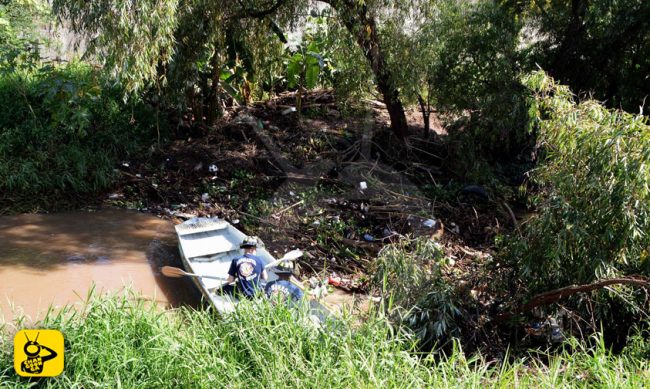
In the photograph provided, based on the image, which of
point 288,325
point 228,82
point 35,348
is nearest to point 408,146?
point 228,82

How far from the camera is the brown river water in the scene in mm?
6941

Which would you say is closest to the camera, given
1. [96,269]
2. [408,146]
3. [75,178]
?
[96,269]

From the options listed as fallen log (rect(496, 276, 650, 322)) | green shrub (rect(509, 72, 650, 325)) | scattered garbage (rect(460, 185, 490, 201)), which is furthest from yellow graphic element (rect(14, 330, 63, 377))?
scattered garbage (rect(460, 185, 490, 201))

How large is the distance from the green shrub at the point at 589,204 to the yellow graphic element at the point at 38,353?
13.0ft

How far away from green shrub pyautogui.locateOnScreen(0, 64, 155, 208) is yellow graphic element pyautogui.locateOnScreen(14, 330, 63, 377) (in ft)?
17.2

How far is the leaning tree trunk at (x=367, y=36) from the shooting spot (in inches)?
383

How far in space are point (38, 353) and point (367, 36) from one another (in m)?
7.21

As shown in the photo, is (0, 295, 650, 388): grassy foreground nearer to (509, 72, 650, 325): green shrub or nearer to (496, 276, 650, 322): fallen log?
(496, 276, 650, 322): fallen log

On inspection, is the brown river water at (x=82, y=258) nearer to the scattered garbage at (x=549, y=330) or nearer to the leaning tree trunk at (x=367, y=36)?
the scattered garbage at (x=549, y=330)

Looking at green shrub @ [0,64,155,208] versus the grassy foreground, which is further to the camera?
green shrub @ [0,64,155,208]

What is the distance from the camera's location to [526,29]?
432 inches

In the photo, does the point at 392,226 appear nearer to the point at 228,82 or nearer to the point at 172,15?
the point at 172,15

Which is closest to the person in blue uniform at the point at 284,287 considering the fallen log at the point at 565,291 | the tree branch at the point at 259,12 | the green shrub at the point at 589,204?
the fallen log at the point at 565,291

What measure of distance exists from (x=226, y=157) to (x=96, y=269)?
386 cm
